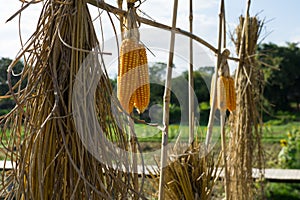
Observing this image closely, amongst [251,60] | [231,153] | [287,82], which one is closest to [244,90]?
[251,60]

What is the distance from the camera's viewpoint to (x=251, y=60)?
2186 mm

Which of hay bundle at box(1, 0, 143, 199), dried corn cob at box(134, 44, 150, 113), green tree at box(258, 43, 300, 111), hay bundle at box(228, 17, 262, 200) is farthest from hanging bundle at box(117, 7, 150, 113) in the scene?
green tree at box(258, 43, 300, 111)

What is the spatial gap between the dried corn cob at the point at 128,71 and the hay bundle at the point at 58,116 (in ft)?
0.42

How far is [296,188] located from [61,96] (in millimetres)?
3571

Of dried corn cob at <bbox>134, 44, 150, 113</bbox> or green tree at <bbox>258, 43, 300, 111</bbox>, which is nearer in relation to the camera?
dried corn cob at <bbox>134, 44, 150, 113</bbox>

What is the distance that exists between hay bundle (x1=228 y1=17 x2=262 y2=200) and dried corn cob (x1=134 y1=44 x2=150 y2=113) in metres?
1.28

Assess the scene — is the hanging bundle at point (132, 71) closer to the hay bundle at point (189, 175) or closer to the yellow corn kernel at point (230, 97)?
the hay bundle at point (189, 175)

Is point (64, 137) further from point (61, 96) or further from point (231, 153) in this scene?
point (231, 153)

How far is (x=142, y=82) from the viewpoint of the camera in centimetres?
90

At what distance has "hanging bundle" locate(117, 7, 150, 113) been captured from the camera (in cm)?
89

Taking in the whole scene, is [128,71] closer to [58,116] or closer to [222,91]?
[58,116]

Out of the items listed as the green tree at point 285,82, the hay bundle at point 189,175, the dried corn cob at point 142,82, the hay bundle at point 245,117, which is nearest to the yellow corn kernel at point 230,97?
the hay bundle at point 189,175

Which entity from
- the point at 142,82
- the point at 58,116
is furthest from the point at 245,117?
the point at 58,116

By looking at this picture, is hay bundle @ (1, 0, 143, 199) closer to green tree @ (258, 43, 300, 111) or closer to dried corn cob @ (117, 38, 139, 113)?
dried corn cob @ (117, 38, 139, 113)
